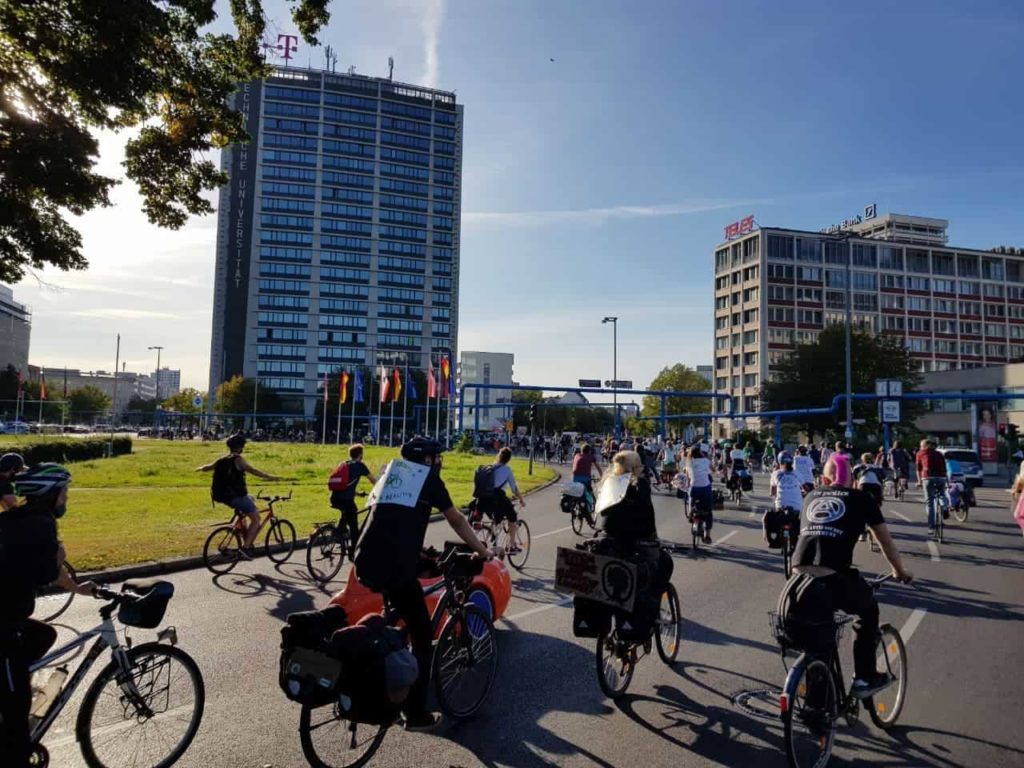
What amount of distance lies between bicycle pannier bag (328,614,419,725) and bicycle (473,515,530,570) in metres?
6.62

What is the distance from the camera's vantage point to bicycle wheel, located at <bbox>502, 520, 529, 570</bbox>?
1093 cm

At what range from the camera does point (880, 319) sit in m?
94.6

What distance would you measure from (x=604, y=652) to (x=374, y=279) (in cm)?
12241

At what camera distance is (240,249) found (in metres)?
120

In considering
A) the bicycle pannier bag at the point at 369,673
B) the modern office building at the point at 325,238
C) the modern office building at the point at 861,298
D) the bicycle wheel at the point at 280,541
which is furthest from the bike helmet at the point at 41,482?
the modern office building at the point at 325,238

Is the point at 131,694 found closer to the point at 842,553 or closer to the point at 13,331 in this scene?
the point at 842,553

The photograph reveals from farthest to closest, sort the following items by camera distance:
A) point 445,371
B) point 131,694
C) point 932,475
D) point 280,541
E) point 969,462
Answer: point 445,371 < point 969,462 < point 932,475 < point 280,541 < point 131,694

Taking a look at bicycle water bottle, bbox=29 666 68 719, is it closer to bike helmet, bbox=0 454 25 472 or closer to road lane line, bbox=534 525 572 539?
bike helmet, bbox=0 454 25 472

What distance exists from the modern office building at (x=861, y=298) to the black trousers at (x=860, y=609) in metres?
88.7

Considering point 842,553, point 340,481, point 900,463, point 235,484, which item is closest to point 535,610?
point 340,481

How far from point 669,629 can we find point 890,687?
1.87m

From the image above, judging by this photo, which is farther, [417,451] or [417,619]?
[417,451]

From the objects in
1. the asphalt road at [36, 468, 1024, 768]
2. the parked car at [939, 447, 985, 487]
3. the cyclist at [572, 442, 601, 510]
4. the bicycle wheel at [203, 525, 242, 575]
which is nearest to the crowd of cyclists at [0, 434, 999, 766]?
the asphalt road at [36, 468, 1024, 768]

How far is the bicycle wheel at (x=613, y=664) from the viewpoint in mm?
5391
